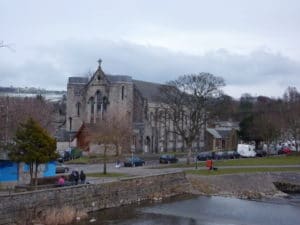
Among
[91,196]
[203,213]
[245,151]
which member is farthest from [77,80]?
[203,213]

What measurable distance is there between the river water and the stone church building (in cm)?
4751

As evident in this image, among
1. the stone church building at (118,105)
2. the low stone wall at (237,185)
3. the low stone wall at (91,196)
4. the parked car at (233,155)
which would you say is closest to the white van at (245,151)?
the parked car at (233,155)

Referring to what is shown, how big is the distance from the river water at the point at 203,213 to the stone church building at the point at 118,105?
47505mm

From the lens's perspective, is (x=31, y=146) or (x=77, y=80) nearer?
(x=31, y=146)

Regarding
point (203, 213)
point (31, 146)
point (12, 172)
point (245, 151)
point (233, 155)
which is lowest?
point (203, 213)

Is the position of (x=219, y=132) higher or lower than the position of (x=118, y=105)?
lower

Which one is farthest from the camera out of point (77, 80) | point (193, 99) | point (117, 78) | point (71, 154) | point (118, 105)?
point (77, 80)

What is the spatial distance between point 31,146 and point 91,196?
665 centimetres

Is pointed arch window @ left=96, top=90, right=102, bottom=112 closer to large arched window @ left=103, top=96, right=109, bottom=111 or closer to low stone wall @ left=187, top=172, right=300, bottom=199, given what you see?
large arched window @ left=103, top=96, right=109, bottom=111

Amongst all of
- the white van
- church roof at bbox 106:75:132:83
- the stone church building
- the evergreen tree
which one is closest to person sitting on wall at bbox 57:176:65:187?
the evergreen tree

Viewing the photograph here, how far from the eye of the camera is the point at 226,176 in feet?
200

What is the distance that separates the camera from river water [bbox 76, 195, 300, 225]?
41656 millimetres

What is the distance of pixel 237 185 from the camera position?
60.0 m

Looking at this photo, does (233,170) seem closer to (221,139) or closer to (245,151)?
(245,151)
